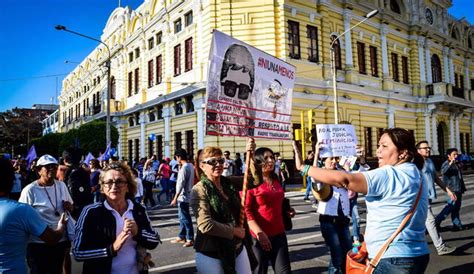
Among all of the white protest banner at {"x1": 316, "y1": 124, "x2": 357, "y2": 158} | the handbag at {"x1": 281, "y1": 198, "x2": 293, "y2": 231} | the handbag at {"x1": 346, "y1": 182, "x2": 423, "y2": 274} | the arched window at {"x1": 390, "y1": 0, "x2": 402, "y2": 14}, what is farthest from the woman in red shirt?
the arched window at {"x1": 390, "y1": 0, "x2": 402, "y2": 14}

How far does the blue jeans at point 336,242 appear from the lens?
433cm

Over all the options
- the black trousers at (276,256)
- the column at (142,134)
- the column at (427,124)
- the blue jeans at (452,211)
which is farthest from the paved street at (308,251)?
the column at (427,124)

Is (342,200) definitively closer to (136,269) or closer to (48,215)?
(136,269)

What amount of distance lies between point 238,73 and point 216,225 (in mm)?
1723

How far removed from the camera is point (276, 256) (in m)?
3.90

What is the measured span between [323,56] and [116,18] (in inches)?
867

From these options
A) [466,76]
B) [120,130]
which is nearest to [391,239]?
[120,130]

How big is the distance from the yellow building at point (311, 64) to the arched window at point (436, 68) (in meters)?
0.08

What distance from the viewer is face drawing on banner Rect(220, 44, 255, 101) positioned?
12.9 ft

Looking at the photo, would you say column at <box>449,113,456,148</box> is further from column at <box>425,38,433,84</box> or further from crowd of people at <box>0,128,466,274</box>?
crowd of people at <box>0,128,466,274</box>

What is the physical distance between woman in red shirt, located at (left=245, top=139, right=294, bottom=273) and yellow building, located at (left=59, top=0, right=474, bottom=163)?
49.0ft

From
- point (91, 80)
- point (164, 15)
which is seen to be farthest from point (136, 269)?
point (91, 80)

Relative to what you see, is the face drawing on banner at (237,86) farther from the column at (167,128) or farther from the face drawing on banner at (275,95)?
the column at (167,128)

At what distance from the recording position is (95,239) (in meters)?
2.66
